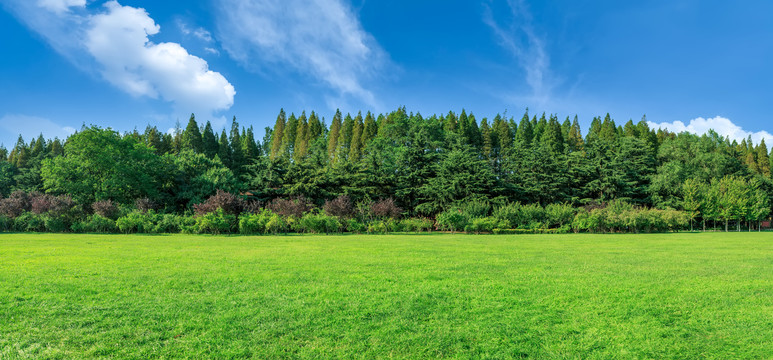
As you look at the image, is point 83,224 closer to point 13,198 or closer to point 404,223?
point 13,198

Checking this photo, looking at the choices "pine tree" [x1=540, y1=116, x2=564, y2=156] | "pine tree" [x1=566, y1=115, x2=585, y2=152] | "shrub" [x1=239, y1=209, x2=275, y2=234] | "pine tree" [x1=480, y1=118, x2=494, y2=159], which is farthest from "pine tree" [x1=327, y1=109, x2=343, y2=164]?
"pine tree" [x1=566, y1=115, x2=585, y2=152]

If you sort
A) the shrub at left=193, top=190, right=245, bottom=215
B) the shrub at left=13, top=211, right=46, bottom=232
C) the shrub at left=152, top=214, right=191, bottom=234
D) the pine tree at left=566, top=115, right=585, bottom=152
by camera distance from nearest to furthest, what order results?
the shrub at left=152, top=214, right=191, bottom=234 < the shrub at left=13, top=211, right=46, bottom=232 < the shrub at left=193, top=190, right=245, bottom=215 < the pine tree at left=566, top=115, right=585, bottom=152

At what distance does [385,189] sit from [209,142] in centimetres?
2975

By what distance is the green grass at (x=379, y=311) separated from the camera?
332 cm

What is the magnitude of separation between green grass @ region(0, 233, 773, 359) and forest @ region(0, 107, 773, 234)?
43.9 feet

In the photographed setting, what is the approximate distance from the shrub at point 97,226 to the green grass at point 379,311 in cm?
1317

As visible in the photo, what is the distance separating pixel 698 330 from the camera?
387cm

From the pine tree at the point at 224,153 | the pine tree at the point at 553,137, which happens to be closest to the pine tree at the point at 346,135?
the pine tree at the point at 224,153

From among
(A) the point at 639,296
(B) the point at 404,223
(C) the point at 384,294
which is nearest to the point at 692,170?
(B) the point at 404,223

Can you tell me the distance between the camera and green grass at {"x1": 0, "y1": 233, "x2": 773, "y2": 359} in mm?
3322

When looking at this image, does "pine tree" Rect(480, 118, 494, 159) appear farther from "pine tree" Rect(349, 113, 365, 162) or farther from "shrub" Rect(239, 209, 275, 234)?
"shrub" Rect(239, 209, 275, 234)

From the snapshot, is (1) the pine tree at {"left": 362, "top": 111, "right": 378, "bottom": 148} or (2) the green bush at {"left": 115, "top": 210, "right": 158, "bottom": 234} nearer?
(2) the green bush at {"left": 115, "top": 210, "right": 158, "bottom": 234}

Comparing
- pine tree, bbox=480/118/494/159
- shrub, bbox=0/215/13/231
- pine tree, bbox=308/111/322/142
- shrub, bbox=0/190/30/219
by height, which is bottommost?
shrub, bbox=0/215/13/231

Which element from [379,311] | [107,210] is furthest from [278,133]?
[379,311]
